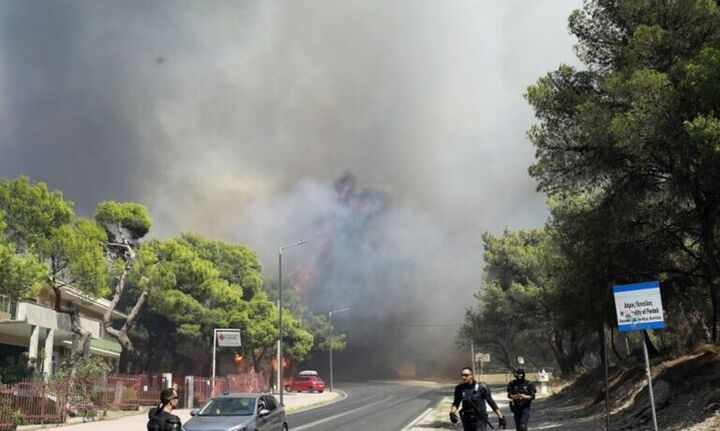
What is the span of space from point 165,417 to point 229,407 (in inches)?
287

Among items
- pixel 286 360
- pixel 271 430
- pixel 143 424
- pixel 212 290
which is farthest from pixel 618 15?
pixel 286 360

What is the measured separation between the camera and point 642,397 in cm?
1886

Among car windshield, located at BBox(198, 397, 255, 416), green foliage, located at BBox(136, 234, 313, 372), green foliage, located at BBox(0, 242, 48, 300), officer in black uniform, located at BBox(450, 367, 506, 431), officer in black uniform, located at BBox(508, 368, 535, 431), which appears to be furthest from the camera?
green foliage, located at BBox(136, 234, 313, 372)

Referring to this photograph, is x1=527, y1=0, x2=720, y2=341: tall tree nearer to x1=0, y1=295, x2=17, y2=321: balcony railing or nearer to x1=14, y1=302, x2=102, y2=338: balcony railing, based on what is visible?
x1=14, y1=302, x2=102, y2=338: balcony railing

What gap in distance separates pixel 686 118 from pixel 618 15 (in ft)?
17.0

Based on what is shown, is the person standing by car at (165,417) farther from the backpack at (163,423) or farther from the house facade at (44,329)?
the house facade at (44,329)

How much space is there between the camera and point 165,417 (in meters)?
6.94

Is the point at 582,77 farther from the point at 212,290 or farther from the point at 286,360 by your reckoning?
the point at 286,360

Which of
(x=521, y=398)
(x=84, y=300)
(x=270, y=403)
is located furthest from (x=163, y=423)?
(x=84, y=300)

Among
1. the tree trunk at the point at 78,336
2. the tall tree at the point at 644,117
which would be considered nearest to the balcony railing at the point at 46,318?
the tree trunk at the point at 78,336

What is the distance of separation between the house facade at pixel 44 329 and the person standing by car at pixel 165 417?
78.0 ft

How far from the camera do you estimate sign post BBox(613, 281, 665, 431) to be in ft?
34.7

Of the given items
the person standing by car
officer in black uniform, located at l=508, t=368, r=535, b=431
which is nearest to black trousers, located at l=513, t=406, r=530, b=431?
officer in black uniform, located at l=508, t=368, r=535, b=431

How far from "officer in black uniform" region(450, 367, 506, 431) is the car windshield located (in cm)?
640
